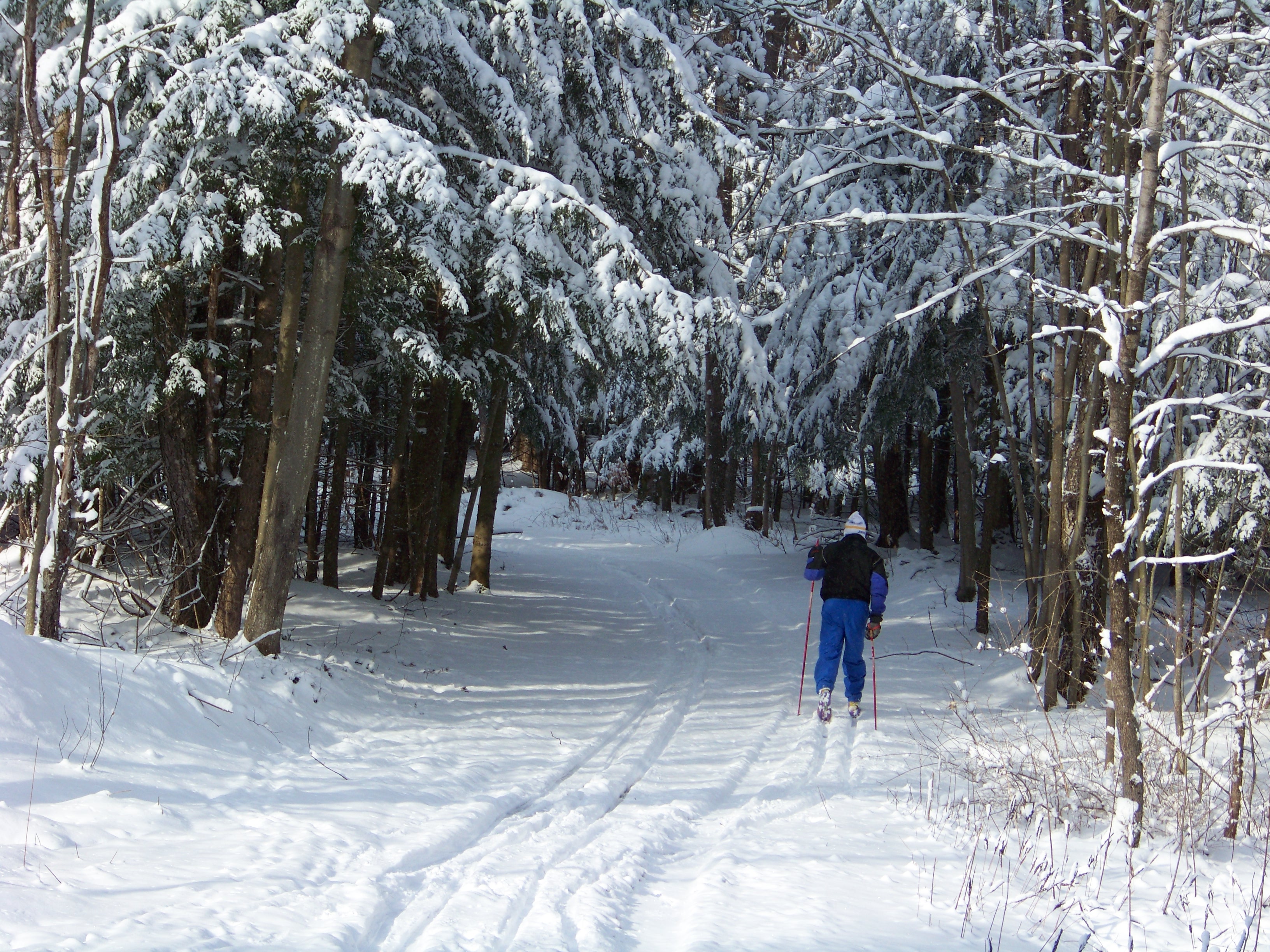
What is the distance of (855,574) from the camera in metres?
7.78

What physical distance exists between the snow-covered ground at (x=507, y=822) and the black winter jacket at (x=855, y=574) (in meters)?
1.08

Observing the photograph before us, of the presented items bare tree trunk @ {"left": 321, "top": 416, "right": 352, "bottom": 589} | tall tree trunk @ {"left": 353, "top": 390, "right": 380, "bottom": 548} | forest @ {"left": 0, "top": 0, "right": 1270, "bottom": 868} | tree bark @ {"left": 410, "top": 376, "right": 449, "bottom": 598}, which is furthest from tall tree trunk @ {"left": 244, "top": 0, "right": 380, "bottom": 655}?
tall tree trunk @ {"left": 353, "top": 390, "right": 380, "bottom": 548}

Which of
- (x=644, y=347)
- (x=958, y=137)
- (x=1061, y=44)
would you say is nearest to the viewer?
(x=1061, y=44)

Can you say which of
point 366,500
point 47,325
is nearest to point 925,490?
point 366,500

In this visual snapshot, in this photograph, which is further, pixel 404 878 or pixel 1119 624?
pixel 1119 624

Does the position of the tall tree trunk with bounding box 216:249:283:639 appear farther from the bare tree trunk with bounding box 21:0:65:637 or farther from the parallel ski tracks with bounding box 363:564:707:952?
the parallel ski tracks with bounding box 363:564:707:952

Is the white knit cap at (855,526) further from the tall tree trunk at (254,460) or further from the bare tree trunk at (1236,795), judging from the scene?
the tall tree trunk at (254,460)

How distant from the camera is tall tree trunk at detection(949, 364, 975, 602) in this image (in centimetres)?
1194

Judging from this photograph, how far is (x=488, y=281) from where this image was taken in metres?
7.32

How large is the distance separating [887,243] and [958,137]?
4.51ft

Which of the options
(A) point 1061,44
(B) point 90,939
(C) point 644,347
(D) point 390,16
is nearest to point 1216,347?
(A) point 1061,44

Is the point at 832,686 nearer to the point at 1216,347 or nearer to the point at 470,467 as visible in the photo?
the point at 1216,347

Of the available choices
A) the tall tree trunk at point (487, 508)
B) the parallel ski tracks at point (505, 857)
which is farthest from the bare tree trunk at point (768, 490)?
the parallel ski tracks at point (505, 857)

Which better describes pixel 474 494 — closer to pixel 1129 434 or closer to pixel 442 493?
pixel 442 493
